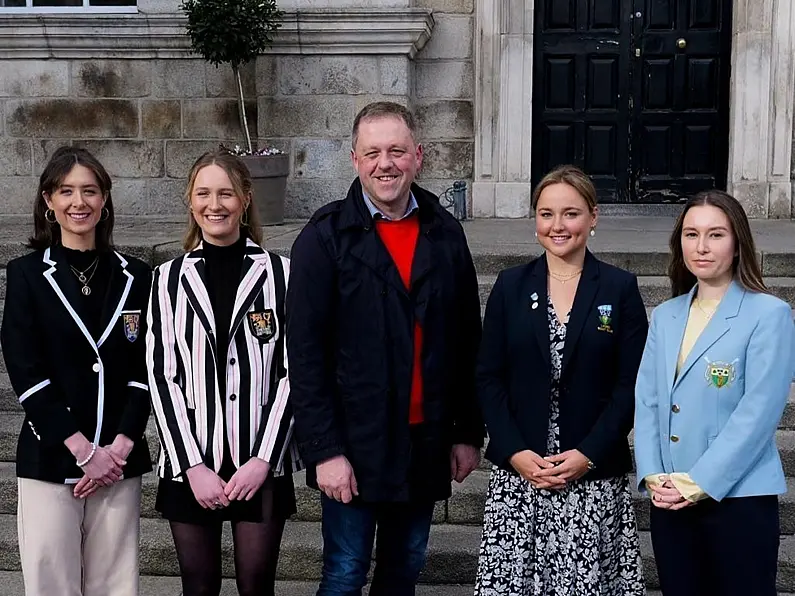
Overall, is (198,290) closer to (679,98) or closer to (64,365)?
(64,365)

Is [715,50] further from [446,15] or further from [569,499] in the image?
[569,499]

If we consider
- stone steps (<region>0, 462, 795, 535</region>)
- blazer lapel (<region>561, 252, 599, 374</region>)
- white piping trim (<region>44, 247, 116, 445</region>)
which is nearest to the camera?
blazer lapel (<region>561, 252, 599, 374</region>)

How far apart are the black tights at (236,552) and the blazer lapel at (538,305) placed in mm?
889

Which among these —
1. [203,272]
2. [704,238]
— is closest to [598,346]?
[704,238]

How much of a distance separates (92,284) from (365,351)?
859 mm

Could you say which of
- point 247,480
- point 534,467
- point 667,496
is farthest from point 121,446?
point 667,496

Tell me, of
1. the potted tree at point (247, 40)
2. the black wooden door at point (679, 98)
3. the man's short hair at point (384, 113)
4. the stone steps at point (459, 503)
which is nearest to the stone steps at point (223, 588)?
the stone steps at point (459, 503)

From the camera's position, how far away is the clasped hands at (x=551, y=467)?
2.98 meters

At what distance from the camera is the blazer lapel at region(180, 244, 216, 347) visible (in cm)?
307

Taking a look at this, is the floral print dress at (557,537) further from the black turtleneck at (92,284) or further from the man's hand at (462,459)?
the black turtleneck at (92,284)

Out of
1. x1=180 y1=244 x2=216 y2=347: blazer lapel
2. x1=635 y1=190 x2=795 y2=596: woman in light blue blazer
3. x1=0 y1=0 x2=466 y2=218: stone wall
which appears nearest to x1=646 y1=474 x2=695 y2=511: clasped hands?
x1=635 y1=190 x2=795 y2=596: woman in light blue blazer

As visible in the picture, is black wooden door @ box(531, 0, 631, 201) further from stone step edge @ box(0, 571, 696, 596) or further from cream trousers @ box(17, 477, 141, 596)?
cream trousers @ box(17, 477, 141, 596)

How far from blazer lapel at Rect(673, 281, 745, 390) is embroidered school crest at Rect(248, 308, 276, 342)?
45.3 inches

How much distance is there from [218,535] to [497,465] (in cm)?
83
